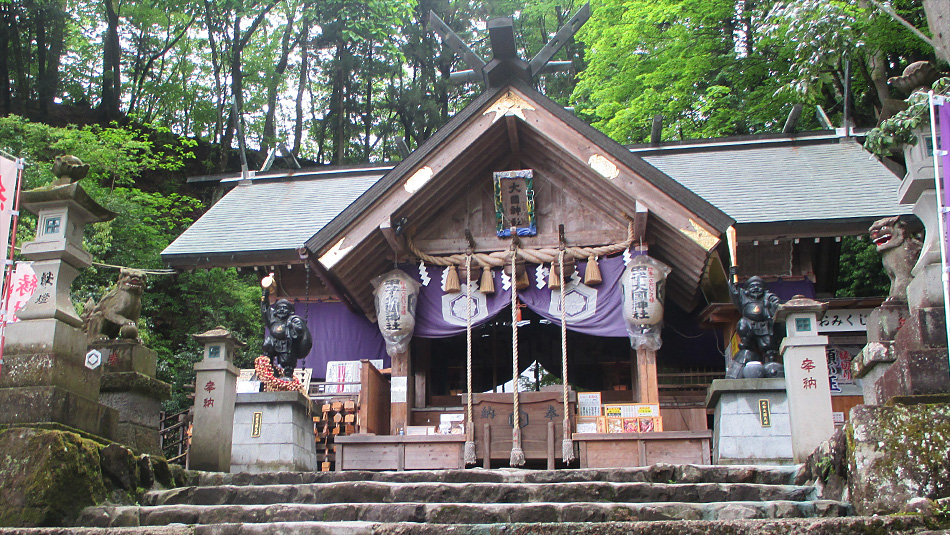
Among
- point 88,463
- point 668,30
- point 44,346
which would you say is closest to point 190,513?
point 88,463

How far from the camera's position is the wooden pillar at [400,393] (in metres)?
11.7

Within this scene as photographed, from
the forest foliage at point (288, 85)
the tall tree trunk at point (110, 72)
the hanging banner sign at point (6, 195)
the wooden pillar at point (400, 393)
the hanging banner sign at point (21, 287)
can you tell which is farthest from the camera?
the tall tree trunk at point (110, 72)

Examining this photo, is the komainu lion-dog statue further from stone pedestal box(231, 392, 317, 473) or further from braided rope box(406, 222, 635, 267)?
stone pedestal box(231, 392, 317, 473)

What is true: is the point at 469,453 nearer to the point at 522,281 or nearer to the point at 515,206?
the point at 522,281

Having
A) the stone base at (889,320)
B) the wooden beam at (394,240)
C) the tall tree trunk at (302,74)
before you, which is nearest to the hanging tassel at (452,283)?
the wooden beam at (394,240)

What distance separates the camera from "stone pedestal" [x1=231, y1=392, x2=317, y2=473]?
374 inches

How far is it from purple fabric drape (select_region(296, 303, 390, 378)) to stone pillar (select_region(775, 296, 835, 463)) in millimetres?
6988

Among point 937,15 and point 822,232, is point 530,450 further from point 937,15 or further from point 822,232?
point 937,15

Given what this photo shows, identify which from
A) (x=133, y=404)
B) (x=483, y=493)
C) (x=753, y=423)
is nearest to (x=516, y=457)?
(x=753, y=423)

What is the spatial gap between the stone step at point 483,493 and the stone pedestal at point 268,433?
2.65m

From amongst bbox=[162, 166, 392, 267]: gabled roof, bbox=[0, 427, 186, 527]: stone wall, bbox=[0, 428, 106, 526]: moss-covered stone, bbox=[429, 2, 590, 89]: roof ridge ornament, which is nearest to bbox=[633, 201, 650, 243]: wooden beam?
bbox=[429, 2, 590, 89]: roof ridge ornament

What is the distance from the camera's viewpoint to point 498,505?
5977 millimetres

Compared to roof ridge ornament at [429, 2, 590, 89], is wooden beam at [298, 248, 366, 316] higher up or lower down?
lower down

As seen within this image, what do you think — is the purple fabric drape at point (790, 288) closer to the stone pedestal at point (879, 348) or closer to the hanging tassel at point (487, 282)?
the hanging tassel at point (487, 282)
